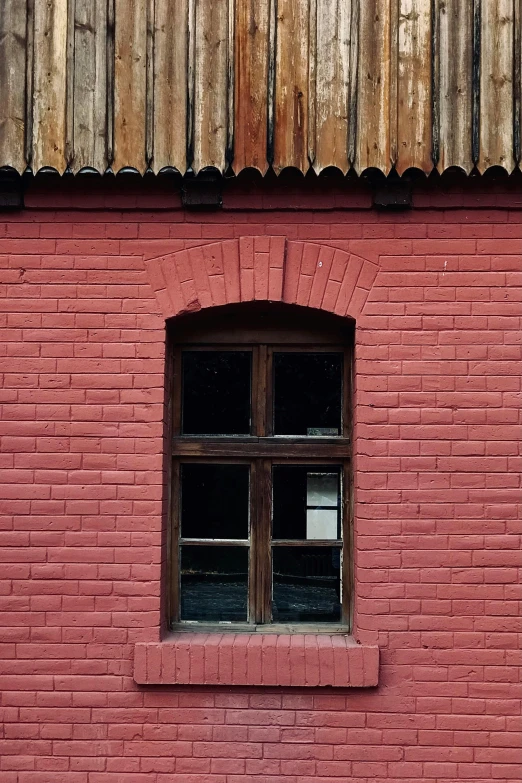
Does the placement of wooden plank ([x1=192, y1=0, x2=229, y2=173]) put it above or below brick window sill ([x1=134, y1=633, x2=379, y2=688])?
above

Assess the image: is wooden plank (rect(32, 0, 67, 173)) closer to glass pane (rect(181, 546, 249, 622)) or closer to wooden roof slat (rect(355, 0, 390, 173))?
wooden roof slat (rect(355, 0, 390, 173))

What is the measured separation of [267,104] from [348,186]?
23.9 inches

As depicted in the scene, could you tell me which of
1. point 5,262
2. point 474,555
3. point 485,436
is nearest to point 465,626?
point 474,555

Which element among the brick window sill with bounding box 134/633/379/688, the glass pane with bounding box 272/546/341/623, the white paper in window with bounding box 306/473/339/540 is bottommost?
the brick window sill with bounding box 134/633/379/688

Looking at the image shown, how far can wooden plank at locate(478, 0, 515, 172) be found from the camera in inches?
162

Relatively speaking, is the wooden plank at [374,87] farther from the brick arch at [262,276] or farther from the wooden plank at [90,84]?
the wooden plank at [90,84]

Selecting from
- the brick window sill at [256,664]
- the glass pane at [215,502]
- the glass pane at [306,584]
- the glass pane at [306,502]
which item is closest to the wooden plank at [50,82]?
the glass pane at [215,502]

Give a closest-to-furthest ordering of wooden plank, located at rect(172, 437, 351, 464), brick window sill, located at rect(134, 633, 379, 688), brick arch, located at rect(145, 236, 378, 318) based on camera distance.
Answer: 1. brick window sill, located at rect(134, 633, 379, 688)
2. brick arch, located at rect(145, 236, 378, 318)
3. wooden plank, located at rect(172, 437, 351, 464)

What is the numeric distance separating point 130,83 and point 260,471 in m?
2.22

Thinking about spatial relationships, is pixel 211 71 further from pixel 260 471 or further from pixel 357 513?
pixel 357 513

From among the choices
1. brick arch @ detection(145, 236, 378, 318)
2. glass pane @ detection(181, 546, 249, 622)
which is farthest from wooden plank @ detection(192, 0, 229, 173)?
glass pane @ detection(181, 546, 249, 622)

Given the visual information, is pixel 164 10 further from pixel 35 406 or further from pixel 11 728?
pixel 11 728

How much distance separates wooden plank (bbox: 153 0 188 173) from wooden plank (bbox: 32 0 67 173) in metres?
0.50

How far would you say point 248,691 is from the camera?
13.6 feet
